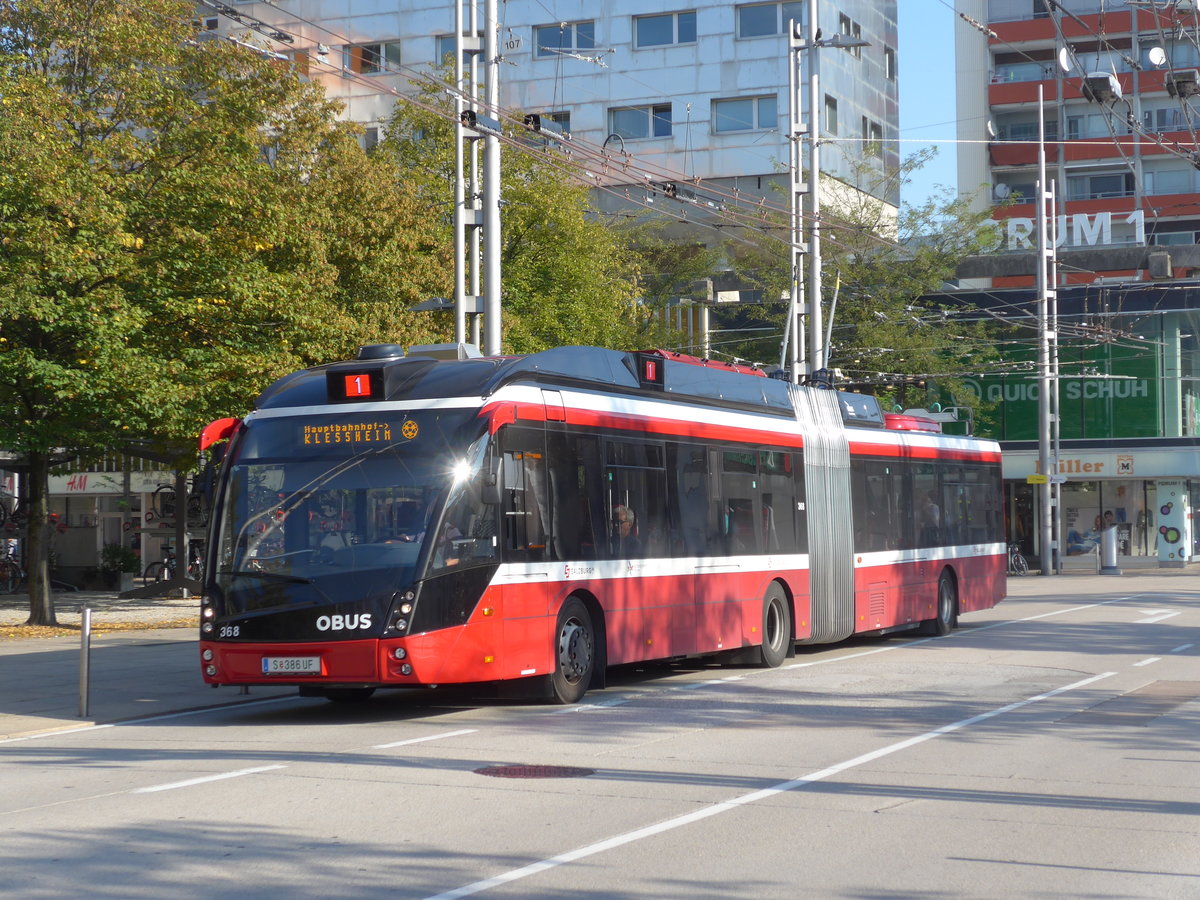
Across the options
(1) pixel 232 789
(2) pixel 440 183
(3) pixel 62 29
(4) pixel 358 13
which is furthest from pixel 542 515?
(4) pixel 358 13

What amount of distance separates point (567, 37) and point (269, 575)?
51.5m

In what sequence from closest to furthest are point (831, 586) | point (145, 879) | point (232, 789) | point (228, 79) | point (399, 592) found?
point (145, 879)
point (232, 789)
point (399, 592)
point (831, 586)
point (228, 79)

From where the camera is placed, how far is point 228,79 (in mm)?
26562

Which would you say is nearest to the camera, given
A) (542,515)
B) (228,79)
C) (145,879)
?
(145,879)

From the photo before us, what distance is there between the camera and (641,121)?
198 ft

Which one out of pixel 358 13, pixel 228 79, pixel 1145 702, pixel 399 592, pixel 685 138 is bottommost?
pixel 1145 702

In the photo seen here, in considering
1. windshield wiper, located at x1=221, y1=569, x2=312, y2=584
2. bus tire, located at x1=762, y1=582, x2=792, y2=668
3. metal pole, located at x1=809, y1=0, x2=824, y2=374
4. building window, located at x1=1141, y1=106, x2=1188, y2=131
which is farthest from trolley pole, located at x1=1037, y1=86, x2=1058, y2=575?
building window, located at x1=1141, y1=106, x2=1188, y2=131

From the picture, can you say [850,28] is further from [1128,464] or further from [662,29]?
[1128,464]

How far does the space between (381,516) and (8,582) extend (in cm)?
2678

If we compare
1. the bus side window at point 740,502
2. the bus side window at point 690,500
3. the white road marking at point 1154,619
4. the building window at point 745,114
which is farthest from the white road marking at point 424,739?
the building window at point 745,114

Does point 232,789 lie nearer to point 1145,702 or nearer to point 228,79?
point 1145,702

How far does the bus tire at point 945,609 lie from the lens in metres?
23.6

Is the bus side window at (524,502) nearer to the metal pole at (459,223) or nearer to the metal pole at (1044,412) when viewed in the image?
the metal pole at (459,223)

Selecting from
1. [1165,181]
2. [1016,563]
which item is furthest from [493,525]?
[1165,181]
